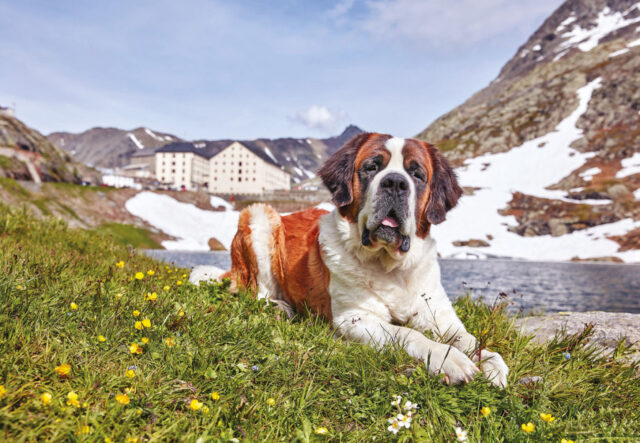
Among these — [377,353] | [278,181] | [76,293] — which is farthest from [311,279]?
[278,181]

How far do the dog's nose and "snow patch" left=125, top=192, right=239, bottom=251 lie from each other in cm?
4010

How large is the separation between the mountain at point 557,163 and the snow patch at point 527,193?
0.50 feet

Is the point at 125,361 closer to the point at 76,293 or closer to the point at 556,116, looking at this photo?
the point at 76,293

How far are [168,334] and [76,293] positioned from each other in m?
0.97

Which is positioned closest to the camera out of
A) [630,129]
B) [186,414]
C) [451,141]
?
[186,414]

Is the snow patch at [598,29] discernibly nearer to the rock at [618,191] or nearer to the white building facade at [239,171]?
the rock at [618,191]

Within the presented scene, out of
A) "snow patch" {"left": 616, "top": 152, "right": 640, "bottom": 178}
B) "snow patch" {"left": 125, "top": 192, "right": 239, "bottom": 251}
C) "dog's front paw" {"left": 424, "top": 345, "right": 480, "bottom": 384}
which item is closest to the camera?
"dog's front paw" {"left": 424, "top": 345, "right": 480, "bottom": 384}

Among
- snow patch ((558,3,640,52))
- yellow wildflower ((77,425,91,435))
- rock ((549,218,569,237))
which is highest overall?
snow patch ((558,3,640,52))

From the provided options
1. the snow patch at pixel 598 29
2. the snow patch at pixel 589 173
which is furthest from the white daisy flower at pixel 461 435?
A: the snow patch at pixel 598 29

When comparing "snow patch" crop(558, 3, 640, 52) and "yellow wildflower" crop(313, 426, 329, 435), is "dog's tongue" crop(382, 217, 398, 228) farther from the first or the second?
"snow patch" crop(558, 3, 640, 52)

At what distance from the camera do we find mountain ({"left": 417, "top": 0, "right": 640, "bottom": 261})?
48062mm

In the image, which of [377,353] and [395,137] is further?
[395,137]

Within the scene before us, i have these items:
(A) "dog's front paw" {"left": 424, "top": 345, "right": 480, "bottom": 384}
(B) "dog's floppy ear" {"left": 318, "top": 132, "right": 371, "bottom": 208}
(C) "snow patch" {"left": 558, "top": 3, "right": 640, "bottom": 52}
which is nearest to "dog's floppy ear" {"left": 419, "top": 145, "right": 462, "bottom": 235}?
(B) "dog's floppy ear" {"left": 318, "top": 132, "right": 371, "bottom": 208}

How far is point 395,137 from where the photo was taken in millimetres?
3854
